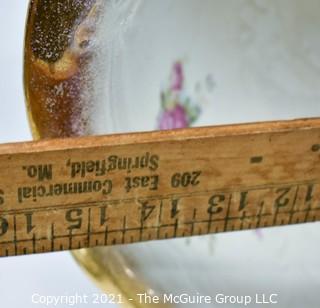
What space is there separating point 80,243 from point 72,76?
21cm

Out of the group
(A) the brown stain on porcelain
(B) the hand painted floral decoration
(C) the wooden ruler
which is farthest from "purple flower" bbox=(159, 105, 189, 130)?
(C) the wooden ruler

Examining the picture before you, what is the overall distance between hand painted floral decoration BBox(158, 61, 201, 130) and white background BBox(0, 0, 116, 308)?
14 centimetres

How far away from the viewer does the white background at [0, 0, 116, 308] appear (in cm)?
79

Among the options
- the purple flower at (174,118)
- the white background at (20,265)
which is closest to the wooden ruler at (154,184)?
the white background at (20,265)

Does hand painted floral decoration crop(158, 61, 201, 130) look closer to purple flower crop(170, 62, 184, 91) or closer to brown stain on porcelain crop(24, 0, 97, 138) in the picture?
purple flower crop(170, 62, 184, 91)

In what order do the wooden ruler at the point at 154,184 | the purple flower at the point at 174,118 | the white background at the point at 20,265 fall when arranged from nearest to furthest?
1. the wooden ruler at the point at 154,184
2. the white background at the point at 20,265
3. the purple flower at the point at 174,118

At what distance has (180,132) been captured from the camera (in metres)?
0.62

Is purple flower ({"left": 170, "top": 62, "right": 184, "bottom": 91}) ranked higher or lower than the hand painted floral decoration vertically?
higher

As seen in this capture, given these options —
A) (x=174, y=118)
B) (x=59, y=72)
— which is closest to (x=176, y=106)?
(x=174, y=118)

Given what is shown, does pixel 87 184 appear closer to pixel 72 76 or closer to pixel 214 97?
pixel 72 76

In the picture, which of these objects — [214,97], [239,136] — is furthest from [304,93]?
[239,136]

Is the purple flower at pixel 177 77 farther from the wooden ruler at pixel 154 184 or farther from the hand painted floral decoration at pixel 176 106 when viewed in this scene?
the wooden ruler at pixel 154 184

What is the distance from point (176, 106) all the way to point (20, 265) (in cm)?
23

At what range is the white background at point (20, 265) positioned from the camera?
0.79 metres
